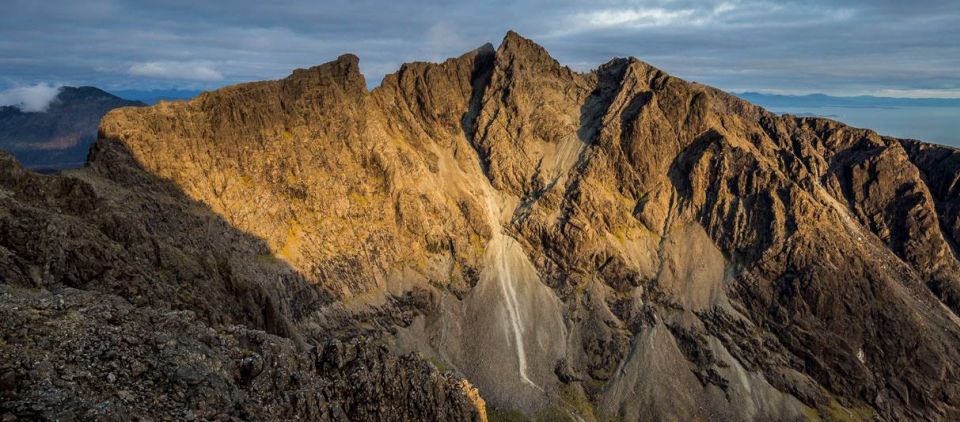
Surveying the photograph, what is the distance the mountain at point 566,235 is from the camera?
13175cm

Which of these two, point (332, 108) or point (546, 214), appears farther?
point (546, 214)

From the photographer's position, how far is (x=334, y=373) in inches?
1756

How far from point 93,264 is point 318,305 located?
80837 mm

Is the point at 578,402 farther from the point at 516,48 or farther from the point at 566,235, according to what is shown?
the point at 516,48

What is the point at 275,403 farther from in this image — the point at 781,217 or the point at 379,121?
the point at 781,217

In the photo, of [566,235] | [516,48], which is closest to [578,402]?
[566,235]

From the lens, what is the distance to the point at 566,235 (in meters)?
168

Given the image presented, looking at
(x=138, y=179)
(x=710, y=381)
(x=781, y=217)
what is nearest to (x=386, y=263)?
(x=138, y=179)

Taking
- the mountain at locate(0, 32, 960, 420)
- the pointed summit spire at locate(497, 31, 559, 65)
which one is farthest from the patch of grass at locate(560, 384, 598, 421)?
the pointed summit spire at locate(497, 31, 559, 65)

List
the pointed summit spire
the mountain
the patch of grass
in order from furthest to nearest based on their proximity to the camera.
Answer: the pointed summit spire → the patch of grass → the mountain

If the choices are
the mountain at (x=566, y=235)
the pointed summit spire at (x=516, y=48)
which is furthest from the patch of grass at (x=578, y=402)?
the pointed summit spire at (x=516, y=48)

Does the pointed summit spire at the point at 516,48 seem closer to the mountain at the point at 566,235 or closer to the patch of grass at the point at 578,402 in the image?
the mountain at the point at 566,235

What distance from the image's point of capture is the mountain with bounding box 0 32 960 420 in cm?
13175

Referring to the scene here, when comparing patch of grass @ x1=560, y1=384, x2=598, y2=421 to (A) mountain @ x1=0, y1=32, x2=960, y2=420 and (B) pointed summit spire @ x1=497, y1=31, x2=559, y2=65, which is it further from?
(B) pointed summit spire @ x1=497, y1=31, x2=559, y2=65
